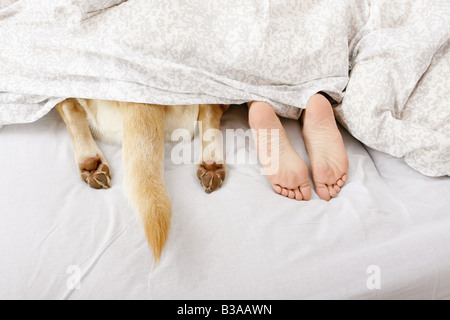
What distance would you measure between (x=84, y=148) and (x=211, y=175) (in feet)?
1.21

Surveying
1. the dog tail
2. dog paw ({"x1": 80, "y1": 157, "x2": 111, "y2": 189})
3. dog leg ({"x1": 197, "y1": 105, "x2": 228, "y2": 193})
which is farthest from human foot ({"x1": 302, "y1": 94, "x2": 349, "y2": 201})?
dog paw ({"x1": 80, "y1": 157, "x2": 111, "y2": 189})

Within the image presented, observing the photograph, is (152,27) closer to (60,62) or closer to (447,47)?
(60,62)

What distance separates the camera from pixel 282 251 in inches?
38.7

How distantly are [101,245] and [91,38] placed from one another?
2.02ft

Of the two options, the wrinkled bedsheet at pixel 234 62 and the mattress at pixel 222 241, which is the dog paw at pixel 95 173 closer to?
the mattress at pixel 222 241

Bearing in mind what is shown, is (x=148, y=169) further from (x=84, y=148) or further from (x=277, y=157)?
(x=277, y=157)

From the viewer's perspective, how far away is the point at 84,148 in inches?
46.3

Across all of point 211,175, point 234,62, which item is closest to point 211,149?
point 211,175

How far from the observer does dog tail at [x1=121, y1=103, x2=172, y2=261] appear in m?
0.94

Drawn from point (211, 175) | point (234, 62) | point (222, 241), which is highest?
point (234, 62)

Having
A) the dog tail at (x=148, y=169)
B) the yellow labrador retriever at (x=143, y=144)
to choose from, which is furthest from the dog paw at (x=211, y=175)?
the dog tail at (x=148, y=169)

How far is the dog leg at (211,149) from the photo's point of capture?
3.68ft
